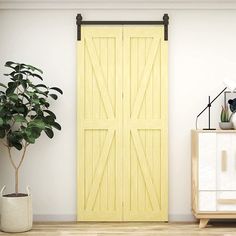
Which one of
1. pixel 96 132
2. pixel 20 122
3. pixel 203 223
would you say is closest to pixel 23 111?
pixel 20 122

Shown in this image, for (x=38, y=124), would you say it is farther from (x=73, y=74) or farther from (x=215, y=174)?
(x=215, y=174)

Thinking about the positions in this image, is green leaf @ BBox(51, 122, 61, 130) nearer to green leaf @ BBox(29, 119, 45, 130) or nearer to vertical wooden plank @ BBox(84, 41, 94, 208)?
green leaf @ BBox(29, 119, 45, 130)

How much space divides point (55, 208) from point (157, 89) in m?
1.77

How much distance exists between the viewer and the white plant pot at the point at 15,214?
551 centimetres

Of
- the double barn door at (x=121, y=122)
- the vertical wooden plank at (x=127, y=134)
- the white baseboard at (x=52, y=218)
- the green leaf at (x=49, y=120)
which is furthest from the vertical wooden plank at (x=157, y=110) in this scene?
the green leaf at (x=49, y=120)

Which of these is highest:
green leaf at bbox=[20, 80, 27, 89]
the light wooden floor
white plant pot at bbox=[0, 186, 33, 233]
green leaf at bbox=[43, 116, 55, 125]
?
green leaf at bbox=[20, 80, 27, 89]

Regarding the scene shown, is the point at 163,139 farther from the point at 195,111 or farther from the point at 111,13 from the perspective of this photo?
the point at 111,13

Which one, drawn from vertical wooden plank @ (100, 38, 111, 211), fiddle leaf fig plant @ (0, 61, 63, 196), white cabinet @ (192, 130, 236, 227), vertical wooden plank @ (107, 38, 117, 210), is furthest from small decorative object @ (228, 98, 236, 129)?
fiddle leaf fig plant @ (0, 61, 63, 196)

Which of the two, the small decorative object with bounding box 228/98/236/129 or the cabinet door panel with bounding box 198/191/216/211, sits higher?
the small decorative object with bounding box 228/98/236/129

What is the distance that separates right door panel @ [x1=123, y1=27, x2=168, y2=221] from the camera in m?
6.02

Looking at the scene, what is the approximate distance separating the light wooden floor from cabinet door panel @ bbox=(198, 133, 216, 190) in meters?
0.46

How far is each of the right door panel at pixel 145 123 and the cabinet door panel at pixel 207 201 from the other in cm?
51

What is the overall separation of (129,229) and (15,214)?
120cm

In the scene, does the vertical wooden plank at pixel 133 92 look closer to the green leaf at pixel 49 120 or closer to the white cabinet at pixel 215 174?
the white cabinet at pixel 215 174
